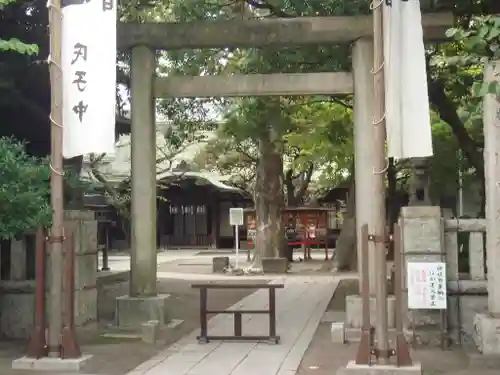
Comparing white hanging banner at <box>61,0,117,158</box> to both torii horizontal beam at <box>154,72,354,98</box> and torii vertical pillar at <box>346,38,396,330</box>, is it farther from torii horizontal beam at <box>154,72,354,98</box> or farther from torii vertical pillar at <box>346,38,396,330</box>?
torii vertical pillar at <box>346,38,396,330</box>

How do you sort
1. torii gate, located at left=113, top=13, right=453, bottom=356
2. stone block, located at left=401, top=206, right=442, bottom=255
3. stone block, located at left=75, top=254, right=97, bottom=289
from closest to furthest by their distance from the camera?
stone block, located at left=401, top=206, right=442, bottom=255 < torii gate, located at left=113, top=13, right=453, bottom=356 < stone block, located at left=75, top=254, right=97, bottom=289

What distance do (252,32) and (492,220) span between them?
4493mm

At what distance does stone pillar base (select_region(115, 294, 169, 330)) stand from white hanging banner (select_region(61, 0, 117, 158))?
10.6 feet

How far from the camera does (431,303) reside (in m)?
8.18

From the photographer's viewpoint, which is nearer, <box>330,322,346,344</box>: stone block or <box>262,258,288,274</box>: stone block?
<box>330,322,346,344</box>: stone block

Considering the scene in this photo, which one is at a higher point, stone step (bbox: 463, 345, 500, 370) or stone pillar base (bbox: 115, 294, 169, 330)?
stone pillar base (bbox: 115, 294, 169, 330)

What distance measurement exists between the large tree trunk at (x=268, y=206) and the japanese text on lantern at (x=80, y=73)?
51.2ft

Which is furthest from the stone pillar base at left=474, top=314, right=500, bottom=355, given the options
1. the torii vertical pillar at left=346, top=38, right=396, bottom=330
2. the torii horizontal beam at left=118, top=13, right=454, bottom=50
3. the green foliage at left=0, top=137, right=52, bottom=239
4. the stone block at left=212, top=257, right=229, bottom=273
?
the stone block at left=212, top=257, right=229, bottom=273

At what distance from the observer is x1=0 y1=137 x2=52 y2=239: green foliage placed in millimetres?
7812

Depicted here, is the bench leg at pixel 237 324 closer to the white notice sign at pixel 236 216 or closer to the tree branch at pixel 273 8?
the tree branch at pixel 273 8

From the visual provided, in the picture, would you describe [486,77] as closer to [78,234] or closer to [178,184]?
[78,234]

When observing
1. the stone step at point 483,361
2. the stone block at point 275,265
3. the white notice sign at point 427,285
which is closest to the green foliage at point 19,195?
the white notice sign at point 427,285

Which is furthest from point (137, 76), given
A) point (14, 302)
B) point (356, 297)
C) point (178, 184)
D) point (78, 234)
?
point (178, 184)

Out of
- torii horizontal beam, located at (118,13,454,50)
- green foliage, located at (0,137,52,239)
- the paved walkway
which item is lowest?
the paved walkway
